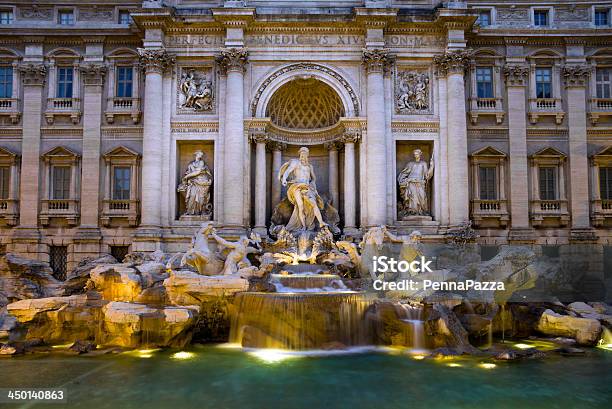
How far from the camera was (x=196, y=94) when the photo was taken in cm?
2088

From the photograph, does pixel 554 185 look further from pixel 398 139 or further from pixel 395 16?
pixel 395 16

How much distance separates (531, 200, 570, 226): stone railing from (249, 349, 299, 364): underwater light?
45.3 ft

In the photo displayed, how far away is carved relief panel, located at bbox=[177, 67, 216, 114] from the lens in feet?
68.6

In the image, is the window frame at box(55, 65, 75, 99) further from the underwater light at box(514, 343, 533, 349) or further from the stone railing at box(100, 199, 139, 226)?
the underwater light at box(514, 343, 533, 349)

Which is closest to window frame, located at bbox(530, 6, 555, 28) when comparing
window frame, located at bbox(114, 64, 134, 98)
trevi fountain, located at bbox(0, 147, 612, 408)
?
trevi fountain, located at bbox(0, 147, 612, 408)

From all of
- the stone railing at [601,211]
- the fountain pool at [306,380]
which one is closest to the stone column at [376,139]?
the fountain pool at [306,380]

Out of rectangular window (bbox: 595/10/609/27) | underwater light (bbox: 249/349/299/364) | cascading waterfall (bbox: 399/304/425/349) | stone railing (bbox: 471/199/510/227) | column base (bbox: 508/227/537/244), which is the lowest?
underwater light (bbox: 249/349/299/364)

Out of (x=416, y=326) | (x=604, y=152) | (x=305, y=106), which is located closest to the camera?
(x=416, y=326)

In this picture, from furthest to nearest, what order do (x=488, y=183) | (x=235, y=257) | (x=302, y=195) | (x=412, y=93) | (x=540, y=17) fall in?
(x=540, y=17) < (x=488, y=183) < (x=412, y=93) < (x=302, y=195) < (x=235, y=257)

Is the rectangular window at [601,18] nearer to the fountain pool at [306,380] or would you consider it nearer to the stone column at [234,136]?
the stone column at [234,136]

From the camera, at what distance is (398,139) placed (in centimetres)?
2078

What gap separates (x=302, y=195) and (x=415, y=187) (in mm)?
4956

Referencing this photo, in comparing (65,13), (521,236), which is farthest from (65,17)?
(521,236)

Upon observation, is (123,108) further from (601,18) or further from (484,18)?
(601,18)
